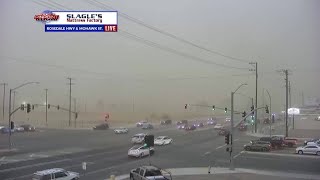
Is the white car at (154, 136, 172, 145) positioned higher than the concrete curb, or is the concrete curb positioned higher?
the white car at (154, 136, 172, 145)

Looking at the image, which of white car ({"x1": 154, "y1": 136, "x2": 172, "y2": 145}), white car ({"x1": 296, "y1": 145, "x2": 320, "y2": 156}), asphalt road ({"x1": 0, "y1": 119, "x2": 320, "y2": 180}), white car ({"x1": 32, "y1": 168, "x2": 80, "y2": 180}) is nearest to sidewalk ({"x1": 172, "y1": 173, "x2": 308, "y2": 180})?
asphalt road ({"x1": 0, "y1": 119, "x2": 320, "y2": 180})

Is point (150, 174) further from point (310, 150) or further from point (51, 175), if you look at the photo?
point (310, 150)

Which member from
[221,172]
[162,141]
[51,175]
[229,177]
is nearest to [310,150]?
[221,172]

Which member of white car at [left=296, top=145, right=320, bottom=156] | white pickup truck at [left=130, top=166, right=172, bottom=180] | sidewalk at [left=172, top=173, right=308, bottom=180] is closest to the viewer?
white pickup truck at [left=130, top=166, right=172, bottom=180]

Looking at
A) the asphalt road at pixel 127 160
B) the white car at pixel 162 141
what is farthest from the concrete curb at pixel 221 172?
the white car at pixel 162 141

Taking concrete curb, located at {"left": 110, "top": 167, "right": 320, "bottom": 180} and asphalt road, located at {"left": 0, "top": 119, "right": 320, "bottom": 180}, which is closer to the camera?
concrete curb, located at {"left": 110, "top": 167, "right": 320, "bottom": 180}

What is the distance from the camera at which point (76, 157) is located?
180 feet

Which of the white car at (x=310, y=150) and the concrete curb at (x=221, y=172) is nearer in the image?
the concrete curb at (x=221, y=172)

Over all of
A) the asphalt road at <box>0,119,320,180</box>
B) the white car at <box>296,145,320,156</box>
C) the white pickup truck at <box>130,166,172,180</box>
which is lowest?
the asphalt road at <box>0,119,320,180</box>

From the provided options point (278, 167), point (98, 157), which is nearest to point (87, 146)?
point (98, 157)

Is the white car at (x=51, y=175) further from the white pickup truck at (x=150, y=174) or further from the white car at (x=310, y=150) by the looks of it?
the white car at (x=310, y=150)

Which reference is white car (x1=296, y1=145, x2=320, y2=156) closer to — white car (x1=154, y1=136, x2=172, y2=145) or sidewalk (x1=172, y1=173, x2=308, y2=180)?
sidewalk (x1=172, y1=173, x2=308, y2=180)

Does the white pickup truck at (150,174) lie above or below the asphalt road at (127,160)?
above

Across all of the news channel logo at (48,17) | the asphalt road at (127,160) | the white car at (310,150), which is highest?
the news channel logo at (48,17)
